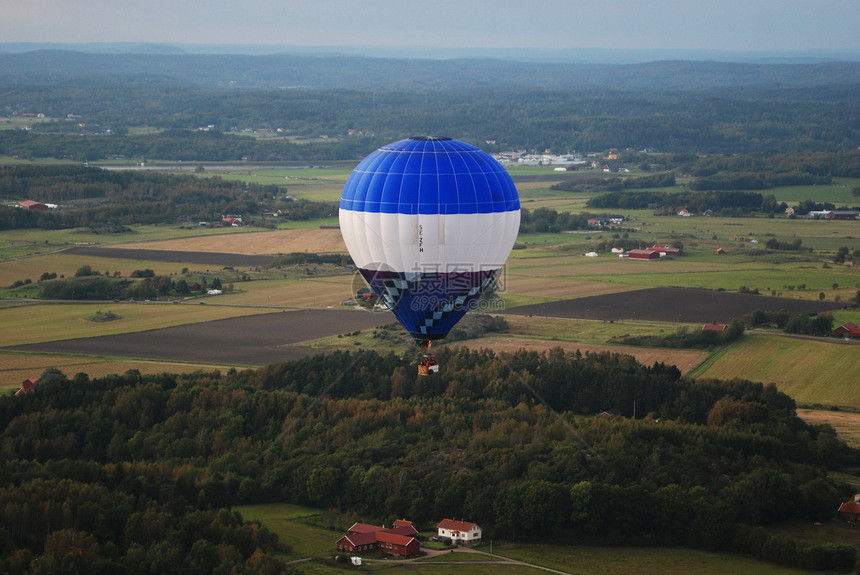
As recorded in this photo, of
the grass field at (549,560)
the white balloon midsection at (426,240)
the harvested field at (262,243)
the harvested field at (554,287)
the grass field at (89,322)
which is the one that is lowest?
the grass field at (549,560)

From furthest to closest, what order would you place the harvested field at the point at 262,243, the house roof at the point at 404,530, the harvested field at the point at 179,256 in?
the harvested field at the point at 262,243, the harvested field at the point at 179,256, the house roof at the point at 404,530

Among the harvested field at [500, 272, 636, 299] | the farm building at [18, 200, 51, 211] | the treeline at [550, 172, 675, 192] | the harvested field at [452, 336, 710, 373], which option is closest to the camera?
the harvested field at [452, 336, 710, 373]

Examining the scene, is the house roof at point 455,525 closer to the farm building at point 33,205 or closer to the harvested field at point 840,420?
the harvested field at point 840,420

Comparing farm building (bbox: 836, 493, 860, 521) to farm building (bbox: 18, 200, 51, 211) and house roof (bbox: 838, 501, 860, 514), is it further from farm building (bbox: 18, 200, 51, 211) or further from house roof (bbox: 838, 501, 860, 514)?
farm building (bbox: 18, 200, 51, 211)

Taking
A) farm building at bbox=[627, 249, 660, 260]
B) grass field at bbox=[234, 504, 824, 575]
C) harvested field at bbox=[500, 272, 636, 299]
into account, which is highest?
farm building at bbox=[627, 249, 660, 260]

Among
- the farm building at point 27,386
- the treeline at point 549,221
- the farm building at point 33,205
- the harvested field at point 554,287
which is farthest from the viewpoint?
the farm building at point 33,205

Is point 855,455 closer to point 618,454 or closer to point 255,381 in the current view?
point 618,454

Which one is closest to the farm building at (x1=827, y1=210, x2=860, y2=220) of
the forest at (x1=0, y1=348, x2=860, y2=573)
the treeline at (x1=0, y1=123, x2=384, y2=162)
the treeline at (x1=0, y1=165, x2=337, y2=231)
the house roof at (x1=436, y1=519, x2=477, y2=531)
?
the treeline at (x1=0, y1=165, x2=337, y2=231)

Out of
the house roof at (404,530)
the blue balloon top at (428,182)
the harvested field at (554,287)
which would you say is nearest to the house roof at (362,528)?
the house roof at (404,530)
